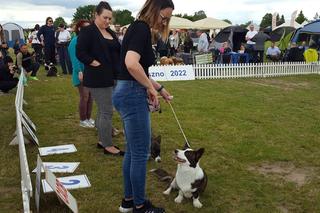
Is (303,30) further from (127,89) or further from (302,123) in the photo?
(127,89)

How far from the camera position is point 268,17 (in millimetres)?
86688

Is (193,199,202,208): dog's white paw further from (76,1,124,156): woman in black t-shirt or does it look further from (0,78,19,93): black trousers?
(0,78,19,93): black trousers

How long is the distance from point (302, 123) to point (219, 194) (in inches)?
145

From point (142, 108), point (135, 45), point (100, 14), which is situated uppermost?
point (100, 14)

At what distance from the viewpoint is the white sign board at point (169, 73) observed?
1340 centimetres

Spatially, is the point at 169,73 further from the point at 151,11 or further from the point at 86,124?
the point at 151,11

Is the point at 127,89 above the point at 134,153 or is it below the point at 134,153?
above

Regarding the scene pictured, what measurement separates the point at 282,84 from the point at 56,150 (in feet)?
29.8

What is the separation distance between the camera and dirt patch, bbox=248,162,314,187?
4547 mm

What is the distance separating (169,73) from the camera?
13.5 metres

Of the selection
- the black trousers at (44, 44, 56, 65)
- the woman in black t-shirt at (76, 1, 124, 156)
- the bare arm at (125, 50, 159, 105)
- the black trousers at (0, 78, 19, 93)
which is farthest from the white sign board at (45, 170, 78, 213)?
the black trousers at (44, 44, 56, 65)

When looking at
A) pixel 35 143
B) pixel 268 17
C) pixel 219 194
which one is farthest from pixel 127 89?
pixel 268 17

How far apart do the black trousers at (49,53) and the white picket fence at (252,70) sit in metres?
5.91

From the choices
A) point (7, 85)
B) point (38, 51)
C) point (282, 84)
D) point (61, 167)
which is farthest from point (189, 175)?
point (38, 51)
